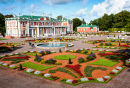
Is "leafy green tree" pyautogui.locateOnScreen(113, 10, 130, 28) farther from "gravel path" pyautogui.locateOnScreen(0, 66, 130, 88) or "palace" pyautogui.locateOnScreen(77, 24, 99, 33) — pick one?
"gravel path" pyautogui.locateOnScreen(0, 66, 130, 88)

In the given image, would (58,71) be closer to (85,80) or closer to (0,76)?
(85,80)

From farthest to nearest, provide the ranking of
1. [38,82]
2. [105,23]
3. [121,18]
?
1. [105,23]
2. [121,18]
3. [38,82]

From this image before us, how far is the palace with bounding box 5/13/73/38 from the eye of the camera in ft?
208

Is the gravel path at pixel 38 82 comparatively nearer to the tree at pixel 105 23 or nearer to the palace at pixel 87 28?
the palace at pixel 87 28

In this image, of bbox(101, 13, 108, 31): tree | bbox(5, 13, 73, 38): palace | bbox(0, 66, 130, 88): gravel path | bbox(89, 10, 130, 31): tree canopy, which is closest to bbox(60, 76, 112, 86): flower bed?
bbox(0, 66, 130, 88): gravel path

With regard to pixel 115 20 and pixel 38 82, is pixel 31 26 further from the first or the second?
pixel 115 20

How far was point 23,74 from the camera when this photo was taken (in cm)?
1445

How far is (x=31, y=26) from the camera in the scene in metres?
68.3

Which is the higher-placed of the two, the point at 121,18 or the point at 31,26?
the point at 121,18

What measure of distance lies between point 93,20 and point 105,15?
14263 mm

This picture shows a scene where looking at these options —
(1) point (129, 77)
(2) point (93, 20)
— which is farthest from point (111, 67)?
(2) point (93, 20)

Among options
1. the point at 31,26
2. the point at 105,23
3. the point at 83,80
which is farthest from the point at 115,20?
the point at 83,80

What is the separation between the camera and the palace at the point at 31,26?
63441 mm

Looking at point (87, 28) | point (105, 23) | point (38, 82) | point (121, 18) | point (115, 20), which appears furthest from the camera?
point (105, 23)
